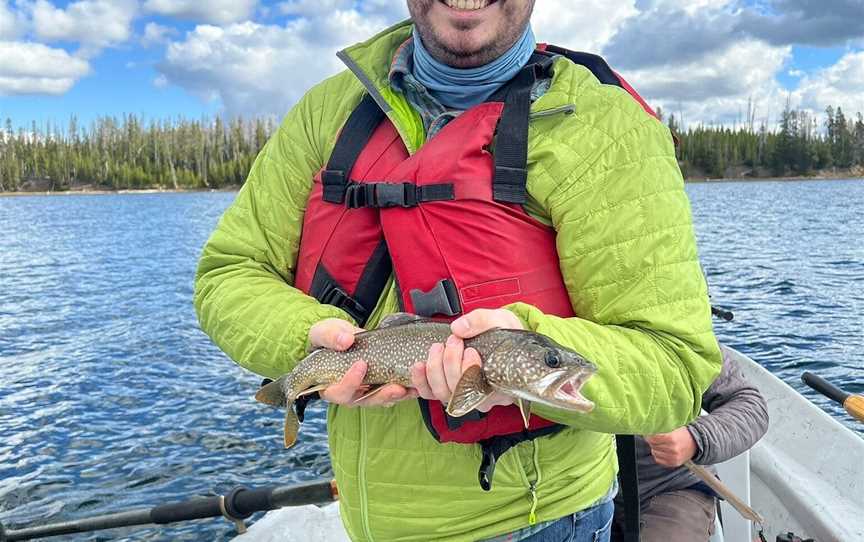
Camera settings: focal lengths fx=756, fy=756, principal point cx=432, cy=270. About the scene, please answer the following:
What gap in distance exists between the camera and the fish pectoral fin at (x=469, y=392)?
2244mm

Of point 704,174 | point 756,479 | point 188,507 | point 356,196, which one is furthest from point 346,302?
point 704,174

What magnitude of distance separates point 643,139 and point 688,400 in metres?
0.80

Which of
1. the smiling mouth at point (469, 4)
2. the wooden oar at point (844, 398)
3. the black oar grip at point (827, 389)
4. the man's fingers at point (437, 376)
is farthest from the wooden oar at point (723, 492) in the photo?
the smiling mouth at point (469, 4)

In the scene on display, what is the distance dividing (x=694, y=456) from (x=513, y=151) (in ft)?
9.36

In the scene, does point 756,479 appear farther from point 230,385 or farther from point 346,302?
point 230,385

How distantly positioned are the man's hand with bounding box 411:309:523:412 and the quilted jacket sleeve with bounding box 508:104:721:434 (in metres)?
0.09

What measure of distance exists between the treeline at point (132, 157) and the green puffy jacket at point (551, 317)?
133 metres

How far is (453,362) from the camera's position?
2295 millimetres

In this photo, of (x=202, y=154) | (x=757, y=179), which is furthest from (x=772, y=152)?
(x=202, y=154)

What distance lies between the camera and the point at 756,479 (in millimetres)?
6012

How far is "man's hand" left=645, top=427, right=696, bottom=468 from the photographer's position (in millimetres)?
4301

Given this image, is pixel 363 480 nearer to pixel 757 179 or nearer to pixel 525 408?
pixel 525 408

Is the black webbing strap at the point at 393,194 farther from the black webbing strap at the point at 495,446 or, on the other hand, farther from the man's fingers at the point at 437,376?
the black webbing strap at the point at 495,446

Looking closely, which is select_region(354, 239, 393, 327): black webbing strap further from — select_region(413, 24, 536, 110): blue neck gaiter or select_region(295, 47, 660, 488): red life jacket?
select_region(413, 24, 536, 110): blue neck gaiter
